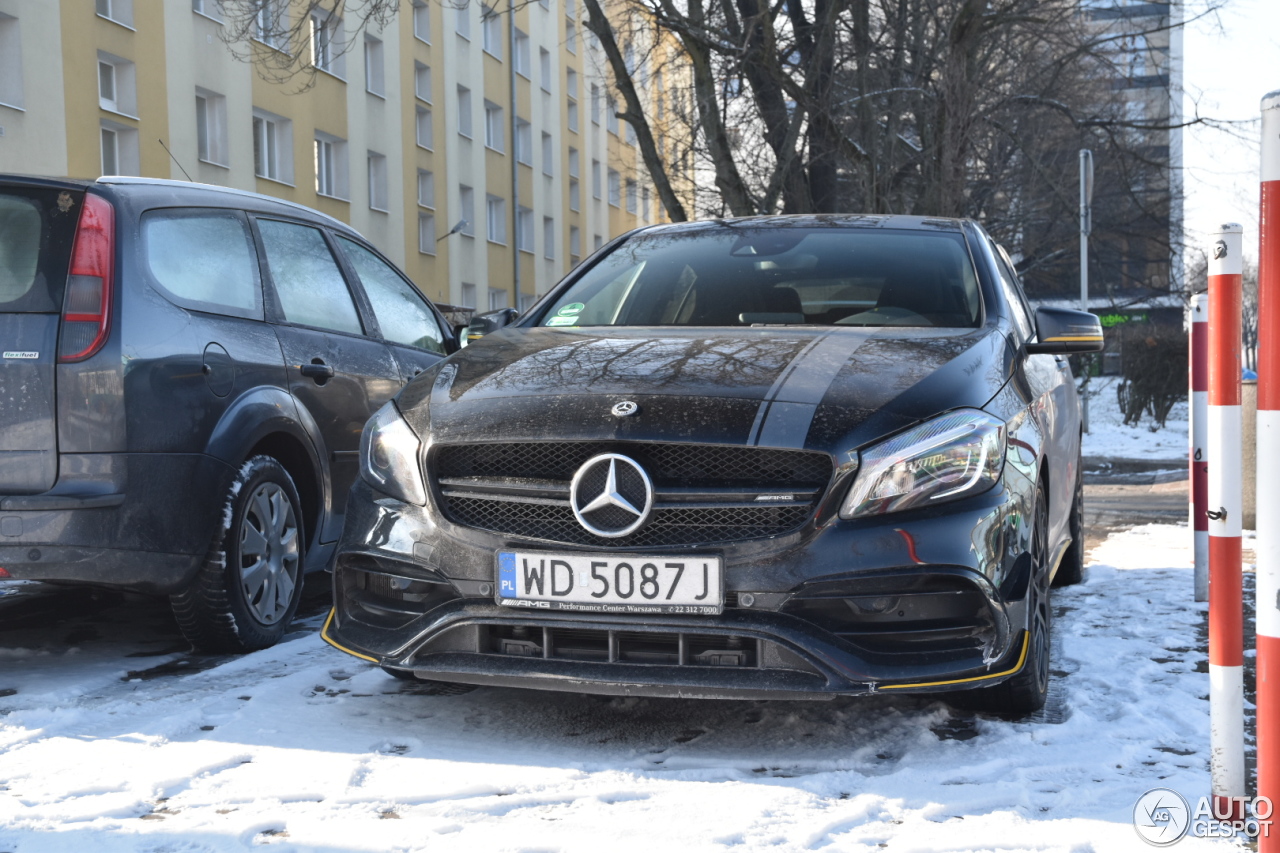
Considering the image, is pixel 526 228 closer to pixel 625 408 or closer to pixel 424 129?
pixel 424 129

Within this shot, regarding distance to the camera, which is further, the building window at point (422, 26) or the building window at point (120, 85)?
the building window at point (422, 26)

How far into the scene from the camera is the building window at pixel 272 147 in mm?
27469

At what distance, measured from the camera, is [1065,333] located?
463 cm

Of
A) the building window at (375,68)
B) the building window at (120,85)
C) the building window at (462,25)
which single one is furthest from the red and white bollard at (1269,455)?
the building window at (462,25)

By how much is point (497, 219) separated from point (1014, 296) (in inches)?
1458

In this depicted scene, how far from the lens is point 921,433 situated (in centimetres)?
339

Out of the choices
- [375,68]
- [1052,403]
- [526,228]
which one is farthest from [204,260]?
[526,228]

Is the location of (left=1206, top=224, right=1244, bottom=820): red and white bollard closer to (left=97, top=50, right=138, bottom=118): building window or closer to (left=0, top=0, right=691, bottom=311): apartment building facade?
(left=0, top=0, right=691, bottom=311): apartment building facade

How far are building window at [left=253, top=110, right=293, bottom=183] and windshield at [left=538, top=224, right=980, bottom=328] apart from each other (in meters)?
23.6

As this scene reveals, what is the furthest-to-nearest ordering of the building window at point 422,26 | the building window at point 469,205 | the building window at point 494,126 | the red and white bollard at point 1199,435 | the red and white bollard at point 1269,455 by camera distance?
1. the building window at point 494,126
2. the building window at point 469,205
3. the building window at point 422,26
4. the red and white bollard at point 1199,435
5. the red and white bollard at point 1269,455

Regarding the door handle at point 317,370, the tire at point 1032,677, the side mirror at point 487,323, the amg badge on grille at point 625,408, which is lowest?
the tire at point 1032,677

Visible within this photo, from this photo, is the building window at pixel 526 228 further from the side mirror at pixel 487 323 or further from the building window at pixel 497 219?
the side mirror at pixel 487 323

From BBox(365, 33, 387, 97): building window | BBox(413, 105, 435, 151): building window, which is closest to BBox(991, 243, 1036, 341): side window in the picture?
BBox(365, 33, 387, 97): building window

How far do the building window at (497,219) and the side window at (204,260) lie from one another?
3555 centimetres
